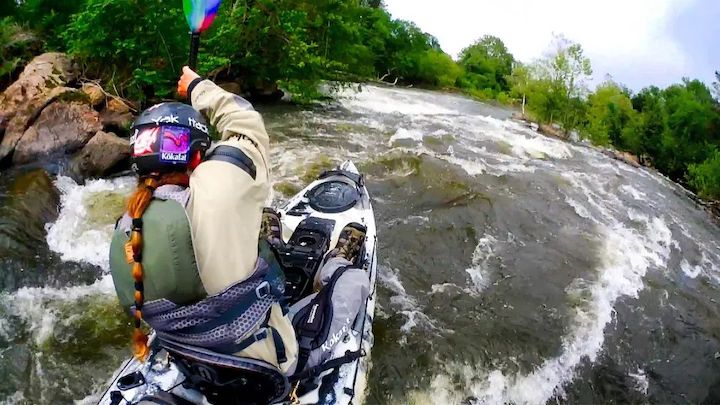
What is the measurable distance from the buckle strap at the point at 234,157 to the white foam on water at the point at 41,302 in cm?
321

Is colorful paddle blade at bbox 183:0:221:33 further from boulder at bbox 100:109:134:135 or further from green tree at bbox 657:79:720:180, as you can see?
green tree at bbox 657:79:720:180

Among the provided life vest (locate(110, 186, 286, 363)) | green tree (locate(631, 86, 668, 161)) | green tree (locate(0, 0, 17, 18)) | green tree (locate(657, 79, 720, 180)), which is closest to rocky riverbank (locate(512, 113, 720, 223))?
green tree (locate(631, 86, 668, 161))

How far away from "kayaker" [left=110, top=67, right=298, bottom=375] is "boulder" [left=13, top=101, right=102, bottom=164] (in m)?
6.37

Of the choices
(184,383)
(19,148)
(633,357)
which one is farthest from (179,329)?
Result: (19,148)

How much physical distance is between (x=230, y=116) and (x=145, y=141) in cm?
38

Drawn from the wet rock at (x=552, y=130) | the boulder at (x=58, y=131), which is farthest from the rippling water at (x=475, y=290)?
the wet rock at (x=552, y=130)

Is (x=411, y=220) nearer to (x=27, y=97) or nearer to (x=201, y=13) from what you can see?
(x=201, y=13)

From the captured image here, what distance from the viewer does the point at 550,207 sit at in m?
8.53

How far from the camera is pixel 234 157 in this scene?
1947 mm

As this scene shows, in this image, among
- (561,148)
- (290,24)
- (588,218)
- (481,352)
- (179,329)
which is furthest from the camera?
(561,148)

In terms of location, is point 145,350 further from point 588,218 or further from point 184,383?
point 588,218

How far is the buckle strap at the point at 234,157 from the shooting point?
1.93 meters

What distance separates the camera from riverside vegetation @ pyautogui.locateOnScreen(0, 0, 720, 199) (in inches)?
348

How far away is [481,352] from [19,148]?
6791 mm
